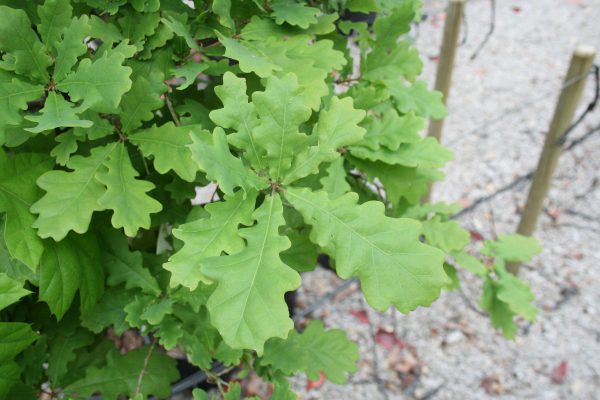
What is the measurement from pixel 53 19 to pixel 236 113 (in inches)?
12.6

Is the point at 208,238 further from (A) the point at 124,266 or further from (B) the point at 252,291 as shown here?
(A) the point at 124,266

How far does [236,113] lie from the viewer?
32.3 inches

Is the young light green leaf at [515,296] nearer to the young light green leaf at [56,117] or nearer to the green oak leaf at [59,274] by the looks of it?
the green oak leaf at [59,274]

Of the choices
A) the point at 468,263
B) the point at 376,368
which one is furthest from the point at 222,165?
the point at 376,368

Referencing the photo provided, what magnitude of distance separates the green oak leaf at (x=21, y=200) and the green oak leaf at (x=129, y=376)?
0.45 metres

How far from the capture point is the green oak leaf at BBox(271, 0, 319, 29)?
0.95m

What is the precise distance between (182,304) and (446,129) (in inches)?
108

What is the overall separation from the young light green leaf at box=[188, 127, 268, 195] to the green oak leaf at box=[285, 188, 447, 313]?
0.07 meters

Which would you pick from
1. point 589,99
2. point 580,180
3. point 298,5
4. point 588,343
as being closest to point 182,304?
point 298,5

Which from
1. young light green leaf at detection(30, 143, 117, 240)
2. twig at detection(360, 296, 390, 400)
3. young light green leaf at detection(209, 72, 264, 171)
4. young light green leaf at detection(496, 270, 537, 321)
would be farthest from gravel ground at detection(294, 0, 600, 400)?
young light green leaf at detection(30, 143, 117, 240)

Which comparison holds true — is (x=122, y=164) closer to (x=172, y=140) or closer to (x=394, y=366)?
(x=172, y=140)

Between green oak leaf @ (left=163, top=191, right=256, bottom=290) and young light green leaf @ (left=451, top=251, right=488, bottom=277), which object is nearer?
green oak leaf @ (left=163, top=191, right=256, bottom=290)

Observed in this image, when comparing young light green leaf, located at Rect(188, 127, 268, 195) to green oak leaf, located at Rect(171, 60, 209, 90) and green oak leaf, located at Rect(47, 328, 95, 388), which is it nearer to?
green oak leaf, located at Rect(171, 60, 209, 90)

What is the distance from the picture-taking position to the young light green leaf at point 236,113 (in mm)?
812
